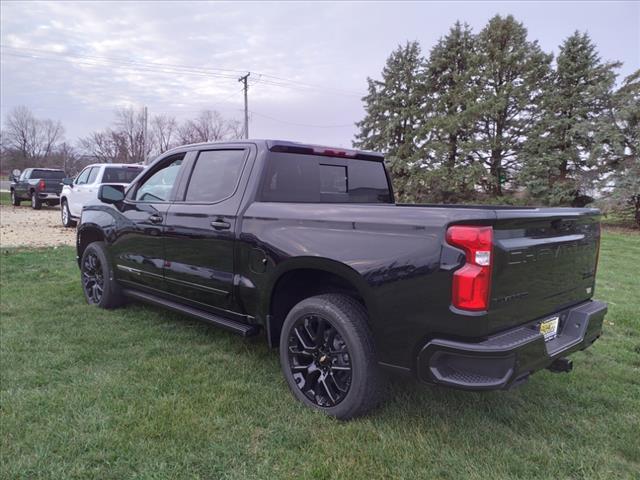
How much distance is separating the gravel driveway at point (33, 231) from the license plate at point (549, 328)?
1018 centimetres

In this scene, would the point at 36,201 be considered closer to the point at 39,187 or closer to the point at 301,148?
the point at 39,187

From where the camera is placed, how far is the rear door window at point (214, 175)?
371cm

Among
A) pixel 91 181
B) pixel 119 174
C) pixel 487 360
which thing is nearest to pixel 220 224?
pixel 487 360

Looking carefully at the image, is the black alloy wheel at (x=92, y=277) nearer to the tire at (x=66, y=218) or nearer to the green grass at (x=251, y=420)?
the green grass at (x=251, y=420)

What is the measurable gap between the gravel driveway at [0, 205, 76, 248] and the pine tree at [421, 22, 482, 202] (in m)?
16.6

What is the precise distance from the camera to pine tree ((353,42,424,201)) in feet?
81.7

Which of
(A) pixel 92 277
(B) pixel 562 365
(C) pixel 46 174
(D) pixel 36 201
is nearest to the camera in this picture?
(B) pixel 562 365

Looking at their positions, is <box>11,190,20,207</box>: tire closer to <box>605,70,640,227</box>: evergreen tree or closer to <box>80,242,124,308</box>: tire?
<box>80,242,124,308</box>: tire

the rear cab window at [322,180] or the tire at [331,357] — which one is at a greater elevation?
the rear cab window at [322,180]

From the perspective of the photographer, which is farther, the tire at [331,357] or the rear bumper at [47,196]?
the rear bumper at [47,196]

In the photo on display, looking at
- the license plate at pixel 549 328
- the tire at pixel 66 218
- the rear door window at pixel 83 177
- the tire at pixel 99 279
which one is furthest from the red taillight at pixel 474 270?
the tire at pixel 66 218

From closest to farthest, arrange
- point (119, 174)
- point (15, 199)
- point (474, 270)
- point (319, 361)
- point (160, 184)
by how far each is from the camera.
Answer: point (474, 270)
point (319, 361)
point (160, 184)
point (119, 174)
point (15, 199)

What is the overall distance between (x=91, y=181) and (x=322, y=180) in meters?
11.0

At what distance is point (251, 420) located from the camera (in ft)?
9.57
